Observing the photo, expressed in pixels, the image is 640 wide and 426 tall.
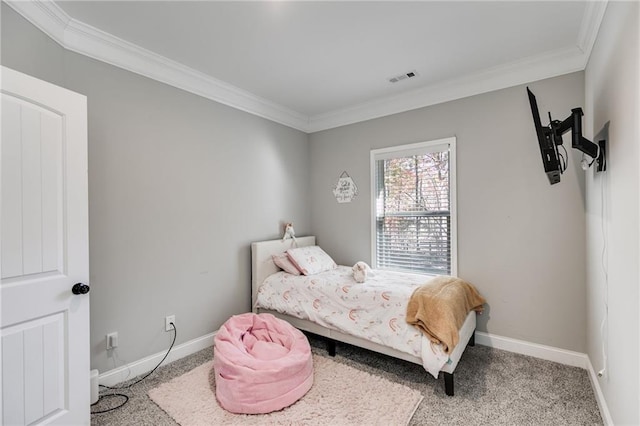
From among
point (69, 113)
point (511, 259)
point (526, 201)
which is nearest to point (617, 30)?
point (526, 201)

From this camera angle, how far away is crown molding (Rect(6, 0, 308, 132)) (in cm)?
183

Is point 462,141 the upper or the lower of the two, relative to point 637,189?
upper

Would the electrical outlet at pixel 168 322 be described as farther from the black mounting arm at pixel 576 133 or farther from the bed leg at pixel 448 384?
the black mounting arm at pixel 576 133

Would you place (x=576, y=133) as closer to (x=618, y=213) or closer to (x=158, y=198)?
(x=618, y=213)

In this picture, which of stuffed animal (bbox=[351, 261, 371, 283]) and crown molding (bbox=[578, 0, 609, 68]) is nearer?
crown molding (bbox=[578, 0, 609, 68])

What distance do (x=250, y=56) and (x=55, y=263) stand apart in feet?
6.37

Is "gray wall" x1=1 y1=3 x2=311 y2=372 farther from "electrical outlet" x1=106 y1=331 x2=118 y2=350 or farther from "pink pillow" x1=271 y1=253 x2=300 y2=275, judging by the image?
"pink pillow" x1=271 y1=253 x2=300 y2=275

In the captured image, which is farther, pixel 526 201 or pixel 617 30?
pixel 526 201

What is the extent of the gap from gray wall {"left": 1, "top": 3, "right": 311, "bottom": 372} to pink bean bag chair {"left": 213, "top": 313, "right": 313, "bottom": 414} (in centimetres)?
68

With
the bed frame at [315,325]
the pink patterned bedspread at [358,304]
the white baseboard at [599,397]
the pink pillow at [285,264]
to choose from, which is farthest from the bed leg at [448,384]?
the pink pillow at [285,264]

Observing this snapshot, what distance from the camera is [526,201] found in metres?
2.61

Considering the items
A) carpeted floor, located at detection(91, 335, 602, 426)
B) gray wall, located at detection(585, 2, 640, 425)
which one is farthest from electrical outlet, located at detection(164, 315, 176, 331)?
gray wall, located at detection(585, 2, 640, 425)

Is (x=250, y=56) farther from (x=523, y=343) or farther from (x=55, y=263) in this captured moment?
(x=523, y=343)

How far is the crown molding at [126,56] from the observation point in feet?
5.99
